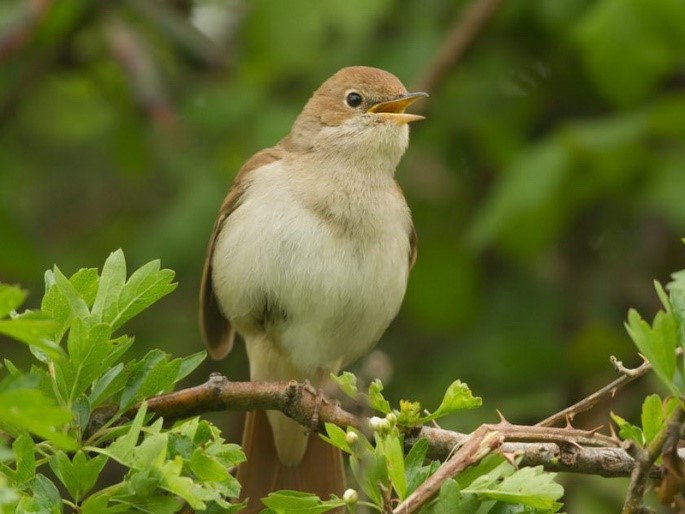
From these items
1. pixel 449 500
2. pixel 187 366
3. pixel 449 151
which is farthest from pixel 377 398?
pixel 449 151

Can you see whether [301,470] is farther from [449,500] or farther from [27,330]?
[27,330]

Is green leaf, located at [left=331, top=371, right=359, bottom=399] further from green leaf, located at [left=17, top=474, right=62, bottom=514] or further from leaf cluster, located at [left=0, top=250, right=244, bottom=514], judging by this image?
green leaf, located at [left=17, top=474, right=62, bottom=514]

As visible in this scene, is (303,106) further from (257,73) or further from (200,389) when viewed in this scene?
(200,389)

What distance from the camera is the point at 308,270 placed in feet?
13.3

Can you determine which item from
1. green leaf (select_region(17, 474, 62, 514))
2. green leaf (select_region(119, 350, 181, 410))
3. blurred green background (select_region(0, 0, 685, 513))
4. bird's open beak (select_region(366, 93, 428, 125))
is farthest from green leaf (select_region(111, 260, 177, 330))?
bird's open beak (select_region(366, 93, 428, 125))

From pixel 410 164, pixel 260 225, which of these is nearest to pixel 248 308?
pixel 260 225

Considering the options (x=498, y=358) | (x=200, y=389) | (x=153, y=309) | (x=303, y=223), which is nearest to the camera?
(x=200, y=389)

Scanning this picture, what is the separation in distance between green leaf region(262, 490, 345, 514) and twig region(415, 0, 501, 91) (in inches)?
119

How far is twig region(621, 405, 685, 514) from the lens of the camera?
7.17ft

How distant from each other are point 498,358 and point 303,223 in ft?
4.38

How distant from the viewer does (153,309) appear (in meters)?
5.86

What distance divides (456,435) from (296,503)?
387 millimetres

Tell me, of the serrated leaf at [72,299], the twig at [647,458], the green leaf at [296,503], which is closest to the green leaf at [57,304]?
the serrated leaf at [72,299]

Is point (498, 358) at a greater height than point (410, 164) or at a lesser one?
lesser
